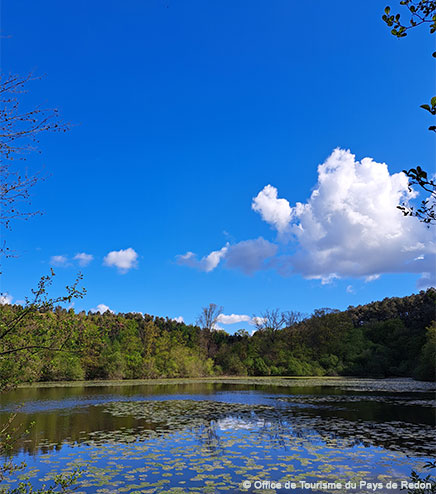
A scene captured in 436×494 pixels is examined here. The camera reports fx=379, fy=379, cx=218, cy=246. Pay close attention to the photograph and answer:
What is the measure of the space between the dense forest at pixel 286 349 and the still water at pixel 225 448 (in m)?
17.5

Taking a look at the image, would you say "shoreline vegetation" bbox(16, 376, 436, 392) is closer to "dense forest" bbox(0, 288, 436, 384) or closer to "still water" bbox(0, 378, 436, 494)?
"dense forest" bbox(0, 288, 436, 384)

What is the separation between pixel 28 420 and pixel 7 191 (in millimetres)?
10782

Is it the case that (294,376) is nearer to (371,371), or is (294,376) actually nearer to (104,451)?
(371,371)

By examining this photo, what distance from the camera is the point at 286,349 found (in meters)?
46.1

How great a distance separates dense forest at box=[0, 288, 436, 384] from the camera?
3544 cm

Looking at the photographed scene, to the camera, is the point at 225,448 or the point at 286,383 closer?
the point at 225,448

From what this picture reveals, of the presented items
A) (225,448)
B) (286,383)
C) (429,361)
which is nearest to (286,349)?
(286,383)

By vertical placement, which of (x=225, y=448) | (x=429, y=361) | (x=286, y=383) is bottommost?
(x=286, y=383)

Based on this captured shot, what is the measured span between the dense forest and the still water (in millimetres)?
17502

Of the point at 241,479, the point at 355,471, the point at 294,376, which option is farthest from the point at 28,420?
the point at 294,376

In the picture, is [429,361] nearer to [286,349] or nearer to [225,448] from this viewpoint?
[286,349]

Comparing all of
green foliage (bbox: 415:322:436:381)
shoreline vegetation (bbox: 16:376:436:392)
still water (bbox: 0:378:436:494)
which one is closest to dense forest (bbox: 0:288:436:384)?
green foliage (bbox: 415:322:436:381)

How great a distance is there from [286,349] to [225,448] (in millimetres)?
39821

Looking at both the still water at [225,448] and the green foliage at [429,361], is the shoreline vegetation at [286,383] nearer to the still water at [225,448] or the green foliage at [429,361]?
the green foliage at [429,361]
